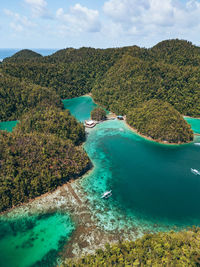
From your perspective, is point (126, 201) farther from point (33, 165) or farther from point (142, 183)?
point (33, 165)

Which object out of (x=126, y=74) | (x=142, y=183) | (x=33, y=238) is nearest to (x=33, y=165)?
(x=33, y=238)

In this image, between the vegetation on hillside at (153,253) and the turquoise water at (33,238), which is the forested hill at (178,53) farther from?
the turquoise water at (33,238)

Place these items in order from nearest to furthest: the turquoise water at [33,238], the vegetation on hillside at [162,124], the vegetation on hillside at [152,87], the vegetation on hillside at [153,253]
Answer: the vegetation on hillside at [153,253] → the turquoise water at [33,238] → the vegetation on hillside at [162,124] → the vegetation on hillside at [152,87]

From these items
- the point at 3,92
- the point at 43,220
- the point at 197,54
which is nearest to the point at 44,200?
the point at 43,220

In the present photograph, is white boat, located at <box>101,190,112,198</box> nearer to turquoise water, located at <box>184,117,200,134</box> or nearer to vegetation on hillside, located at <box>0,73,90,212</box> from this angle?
vegetation on hillside, located at <box>0,73,90,212</box>

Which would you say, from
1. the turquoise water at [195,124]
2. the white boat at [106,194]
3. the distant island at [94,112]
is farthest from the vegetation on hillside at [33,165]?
the turquoise water at [195,124]

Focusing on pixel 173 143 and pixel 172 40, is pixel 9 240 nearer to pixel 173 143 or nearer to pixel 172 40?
pixel 173 143
